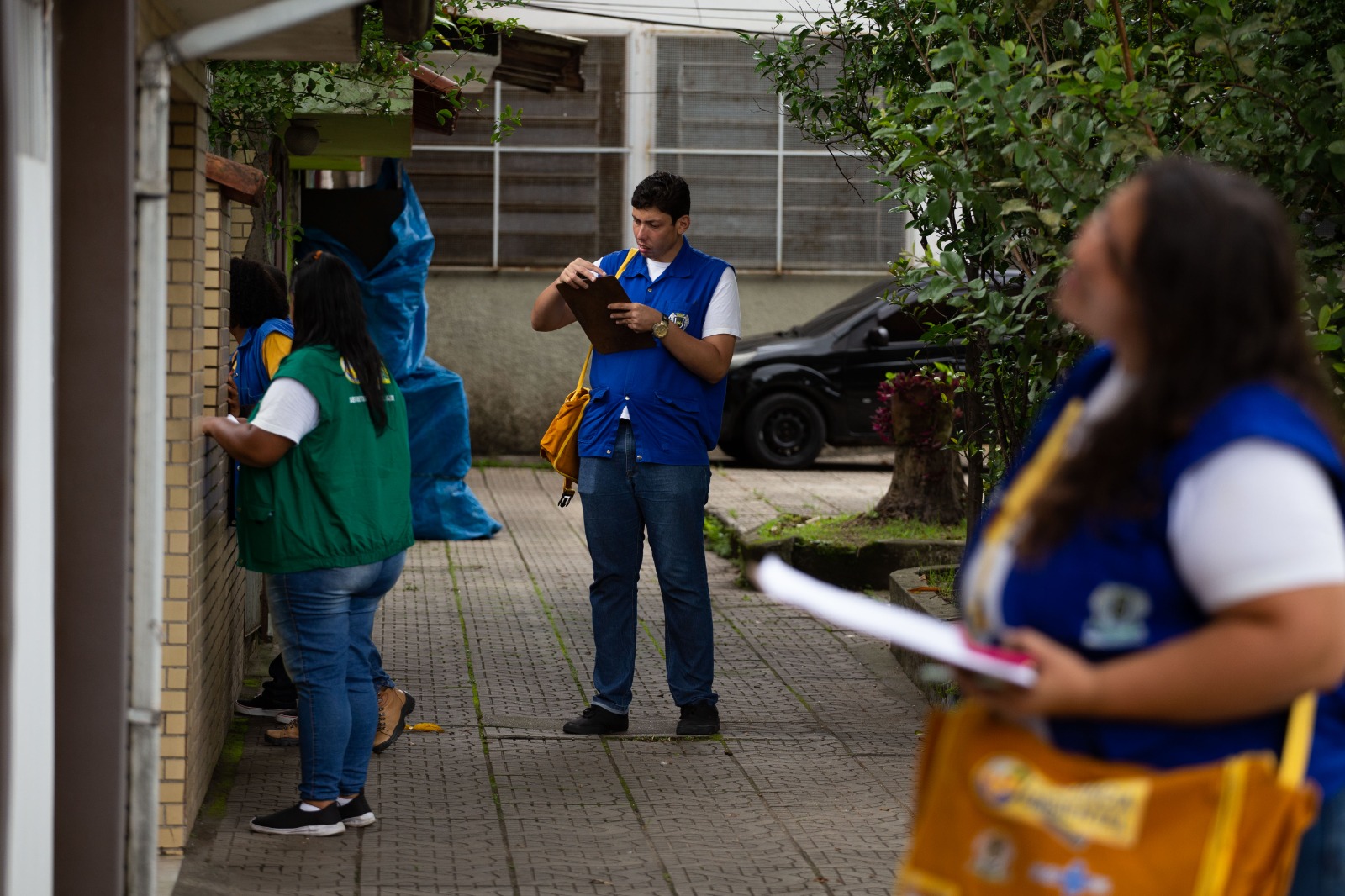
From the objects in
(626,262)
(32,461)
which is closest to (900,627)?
(32,461)

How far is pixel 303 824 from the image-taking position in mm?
4543

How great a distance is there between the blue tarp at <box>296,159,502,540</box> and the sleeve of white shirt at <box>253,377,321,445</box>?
525 cm

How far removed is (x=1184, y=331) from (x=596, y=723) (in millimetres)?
4186

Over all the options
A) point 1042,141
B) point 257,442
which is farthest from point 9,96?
point 1042,141

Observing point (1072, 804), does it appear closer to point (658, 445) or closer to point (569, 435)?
point (658, 445)

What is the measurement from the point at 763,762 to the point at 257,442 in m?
2.22

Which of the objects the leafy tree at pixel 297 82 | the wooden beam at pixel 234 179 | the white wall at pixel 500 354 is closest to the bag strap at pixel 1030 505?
the wooden beam at pixel 234 179

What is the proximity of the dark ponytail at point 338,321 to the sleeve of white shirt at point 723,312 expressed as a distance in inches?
62.0

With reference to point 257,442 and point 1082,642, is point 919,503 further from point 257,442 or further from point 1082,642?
point 1082,642

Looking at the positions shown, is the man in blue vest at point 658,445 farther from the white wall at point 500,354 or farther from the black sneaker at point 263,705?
the white wall at point 500,354

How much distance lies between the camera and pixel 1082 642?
185cm

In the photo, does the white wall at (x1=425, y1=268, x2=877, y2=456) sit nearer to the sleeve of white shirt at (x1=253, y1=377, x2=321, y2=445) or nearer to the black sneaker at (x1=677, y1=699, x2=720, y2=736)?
the black sneaker at (x1=677, y1=699, x2=720, y2=736)

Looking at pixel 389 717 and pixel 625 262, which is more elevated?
pixel 625 262

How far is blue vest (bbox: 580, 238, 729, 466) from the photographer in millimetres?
5574
